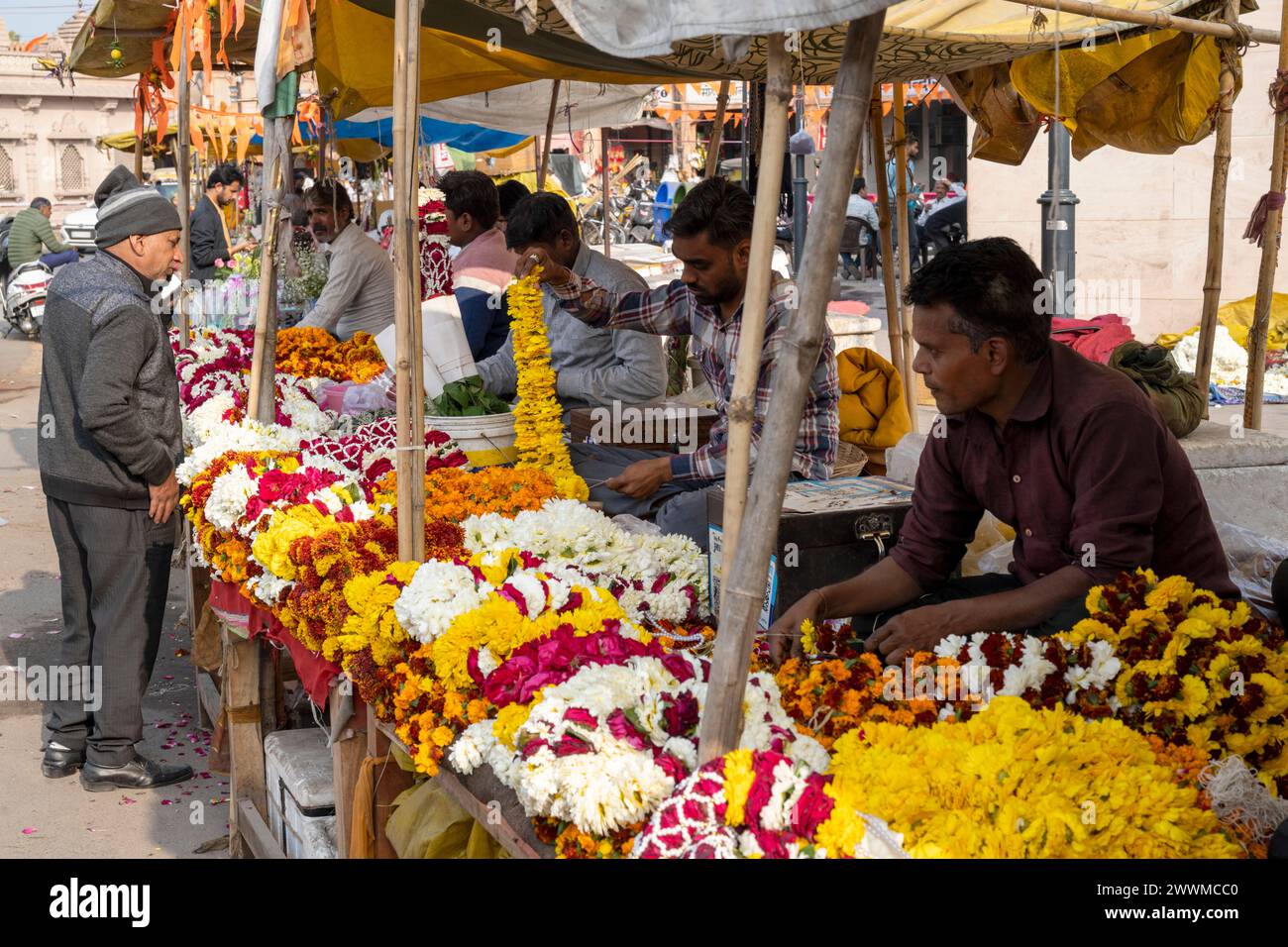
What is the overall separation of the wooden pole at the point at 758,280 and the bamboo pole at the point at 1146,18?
2.25 meters

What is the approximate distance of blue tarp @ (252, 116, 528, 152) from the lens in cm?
1297

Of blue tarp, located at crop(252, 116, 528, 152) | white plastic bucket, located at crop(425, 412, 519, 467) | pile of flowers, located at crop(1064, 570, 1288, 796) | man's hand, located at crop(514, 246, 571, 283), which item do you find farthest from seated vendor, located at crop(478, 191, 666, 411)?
blue tarp, located at crop(252, 116, 528, 152)

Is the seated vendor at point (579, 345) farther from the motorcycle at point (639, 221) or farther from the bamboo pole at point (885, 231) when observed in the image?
the motorcycle at point (639, 221)

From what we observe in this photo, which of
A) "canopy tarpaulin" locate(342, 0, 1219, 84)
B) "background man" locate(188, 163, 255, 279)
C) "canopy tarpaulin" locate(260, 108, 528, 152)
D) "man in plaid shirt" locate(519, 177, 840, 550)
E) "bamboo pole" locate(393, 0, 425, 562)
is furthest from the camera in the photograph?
"background man" locate(188, 163, 255, 279)

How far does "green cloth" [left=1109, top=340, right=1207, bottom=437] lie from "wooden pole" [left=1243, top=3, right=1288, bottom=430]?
10.2 inches

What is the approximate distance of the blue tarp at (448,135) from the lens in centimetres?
1297

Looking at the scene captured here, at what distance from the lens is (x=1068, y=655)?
259cm

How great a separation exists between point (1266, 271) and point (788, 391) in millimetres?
3782

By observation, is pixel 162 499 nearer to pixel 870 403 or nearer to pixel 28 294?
pixel 870 403

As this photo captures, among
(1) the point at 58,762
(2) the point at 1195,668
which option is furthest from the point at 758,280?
(1) the point at 58,762

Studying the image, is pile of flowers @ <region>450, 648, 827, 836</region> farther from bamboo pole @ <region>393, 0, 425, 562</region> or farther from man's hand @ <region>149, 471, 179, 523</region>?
man's hand @ <region>149, 471, 179, 523</region>

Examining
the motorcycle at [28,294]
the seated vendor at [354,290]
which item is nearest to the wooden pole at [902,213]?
the seated vendor at [354,290]

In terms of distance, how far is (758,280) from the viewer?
2234 mm
